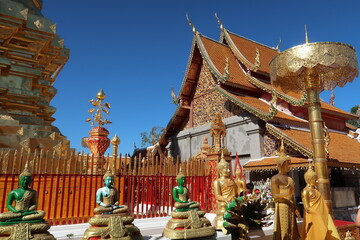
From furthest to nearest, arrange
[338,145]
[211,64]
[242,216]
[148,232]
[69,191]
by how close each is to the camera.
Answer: [211,64] → [338,145] → [69,191] → [148,232] → [242,216]

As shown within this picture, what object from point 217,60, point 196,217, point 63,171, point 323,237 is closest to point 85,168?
point 63,171

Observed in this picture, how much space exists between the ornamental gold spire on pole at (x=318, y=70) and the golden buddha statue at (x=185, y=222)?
2345 mm

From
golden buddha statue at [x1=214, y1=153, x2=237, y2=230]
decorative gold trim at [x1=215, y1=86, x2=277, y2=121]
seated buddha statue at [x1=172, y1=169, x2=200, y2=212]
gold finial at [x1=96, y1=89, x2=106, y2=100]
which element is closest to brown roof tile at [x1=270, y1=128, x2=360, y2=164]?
decorative gold trim at [x1=215, y1=86, x2=277, y2=121]

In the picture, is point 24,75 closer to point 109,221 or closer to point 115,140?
point 115,140

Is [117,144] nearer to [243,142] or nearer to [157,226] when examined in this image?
[157,226]

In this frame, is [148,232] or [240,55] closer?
[148,232]

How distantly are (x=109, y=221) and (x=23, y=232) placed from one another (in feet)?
3.06

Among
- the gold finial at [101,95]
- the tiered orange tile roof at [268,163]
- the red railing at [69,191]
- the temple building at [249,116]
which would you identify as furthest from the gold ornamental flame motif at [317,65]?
the gold finial at [101,95]

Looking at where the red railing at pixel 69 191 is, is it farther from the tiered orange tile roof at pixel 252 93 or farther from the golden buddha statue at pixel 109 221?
the tiered orange tile roof at pixel 252 93

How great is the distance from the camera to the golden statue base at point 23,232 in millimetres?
2990

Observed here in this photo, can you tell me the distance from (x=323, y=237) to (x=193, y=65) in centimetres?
1217

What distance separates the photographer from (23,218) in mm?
3119

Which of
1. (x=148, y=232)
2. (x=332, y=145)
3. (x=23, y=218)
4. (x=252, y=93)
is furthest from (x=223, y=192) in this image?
(x=252, y=93)

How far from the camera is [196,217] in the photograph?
4059 mm
